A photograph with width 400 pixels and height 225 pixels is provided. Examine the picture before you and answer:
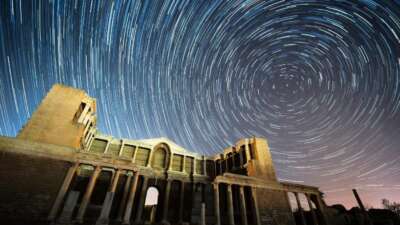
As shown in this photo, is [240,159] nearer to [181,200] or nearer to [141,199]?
[181,200]

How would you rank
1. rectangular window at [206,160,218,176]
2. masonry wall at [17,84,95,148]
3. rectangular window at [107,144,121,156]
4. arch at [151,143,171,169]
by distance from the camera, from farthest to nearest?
1. rectangular window at [206,160,218,176]
2. arch at [151,143,171,169]
3. rectangular window at [107,144,121,156]
4. masonry wall at [17,84,95,148]

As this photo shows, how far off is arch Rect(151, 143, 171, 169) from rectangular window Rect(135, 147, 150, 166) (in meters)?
0.77

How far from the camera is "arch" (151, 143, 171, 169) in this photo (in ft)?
77.1

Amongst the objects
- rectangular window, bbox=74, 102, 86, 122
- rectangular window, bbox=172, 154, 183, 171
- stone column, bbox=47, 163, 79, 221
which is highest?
rectangular window, bbox=74, 102, 86, 122

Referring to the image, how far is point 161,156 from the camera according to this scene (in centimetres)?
2439

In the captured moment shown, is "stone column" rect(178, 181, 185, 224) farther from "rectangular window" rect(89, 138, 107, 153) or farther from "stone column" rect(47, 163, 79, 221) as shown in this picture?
"stone column" rect(47, 163, 79, 221)

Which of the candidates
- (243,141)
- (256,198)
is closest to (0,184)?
(256,198)

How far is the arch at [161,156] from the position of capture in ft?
77.1

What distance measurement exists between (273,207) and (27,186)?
2007 cm

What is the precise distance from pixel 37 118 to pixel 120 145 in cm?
909

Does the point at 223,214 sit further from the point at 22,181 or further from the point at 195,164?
the point at 22,181

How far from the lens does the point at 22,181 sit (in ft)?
39.5

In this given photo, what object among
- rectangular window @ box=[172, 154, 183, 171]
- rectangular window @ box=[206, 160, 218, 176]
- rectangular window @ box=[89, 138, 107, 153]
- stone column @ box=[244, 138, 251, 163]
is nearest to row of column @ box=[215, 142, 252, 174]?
stone column @ box=[244, 138, 251, 163]

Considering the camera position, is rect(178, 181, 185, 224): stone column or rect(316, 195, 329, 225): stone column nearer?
rect(316, 195, 329, 225): stone column
